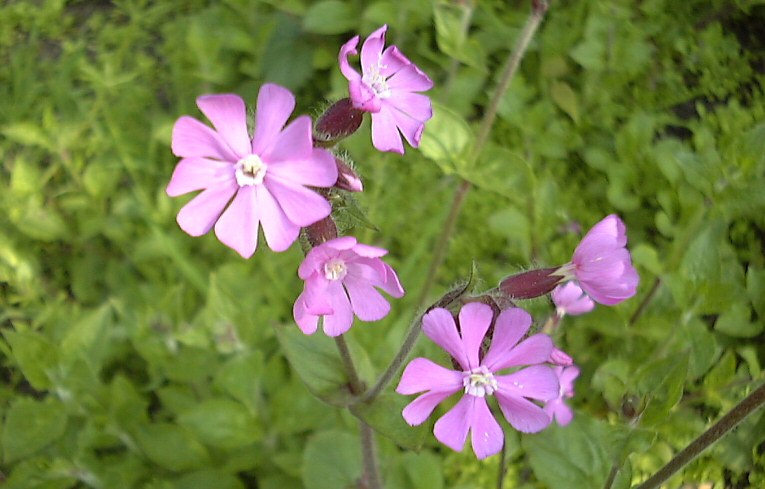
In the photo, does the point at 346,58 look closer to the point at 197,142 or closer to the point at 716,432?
the point at 197,142

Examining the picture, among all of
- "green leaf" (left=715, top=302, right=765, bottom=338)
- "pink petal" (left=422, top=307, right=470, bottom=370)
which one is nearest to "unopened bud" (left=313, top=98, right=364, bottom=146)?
"pink petal" (left=422, top=307, right=470, bottom=370)

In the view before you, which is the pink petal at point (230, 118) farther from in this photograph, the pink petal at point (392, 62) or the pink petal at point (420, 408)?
the pink petal at point (420, 408)

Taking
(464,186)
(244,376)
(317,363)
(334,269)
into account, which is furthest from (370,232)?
(334,269)

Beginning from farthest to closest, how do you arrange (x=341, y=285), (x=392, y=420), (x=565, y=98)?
(x=565, y=98)
(x=392, y=420)
(x=341, y=285)

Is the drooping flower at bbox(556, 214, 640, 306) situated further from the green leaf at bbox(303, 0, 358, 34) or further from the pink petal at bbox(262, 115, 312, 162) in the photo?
the green leaf at bbox(303, 0, 358, 34)

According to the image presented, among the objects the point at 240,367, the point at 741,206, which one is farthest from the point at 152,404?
the point at 741,206

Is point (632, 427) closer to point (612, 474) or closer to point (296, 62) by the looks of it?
point (612, 474)
